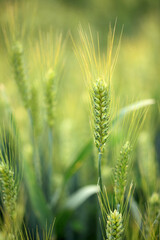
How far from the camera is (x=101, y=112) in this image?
13.7 inches

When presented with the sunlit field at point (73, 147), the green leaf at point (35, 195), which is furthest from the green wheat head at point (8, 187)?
the green leaf at point (35, 195)

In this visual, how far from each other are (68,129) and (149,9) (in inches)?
105

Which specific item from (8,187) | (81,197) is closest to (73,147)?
(81,197)

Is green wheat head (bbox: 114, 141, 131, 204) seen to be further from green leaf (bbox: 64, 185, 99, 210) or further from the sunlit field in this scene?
green leaf (bbox: 64, 185, 99, 210)

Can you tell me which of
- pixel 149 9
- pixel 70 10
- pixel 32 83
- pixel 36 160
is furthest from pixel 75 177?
pixel 149 9

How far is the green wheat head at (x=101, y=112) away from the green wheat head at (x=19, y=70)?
0.72 ft

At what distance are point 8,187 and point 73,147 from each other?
0.31m

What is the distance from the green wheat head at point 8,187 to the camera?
0.36m

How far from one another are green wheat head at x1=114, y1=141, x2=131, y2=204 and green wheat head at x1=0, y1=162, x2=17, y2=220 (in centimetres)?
16

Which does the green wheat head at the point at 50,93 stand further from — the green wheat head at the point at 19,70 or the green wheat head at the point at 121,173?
the green wheat head at the point at 121,173

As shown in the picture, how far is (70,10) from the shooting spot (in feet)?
8.70

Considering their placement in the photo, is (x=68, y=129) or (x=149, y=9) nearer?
(x=68, y=129)

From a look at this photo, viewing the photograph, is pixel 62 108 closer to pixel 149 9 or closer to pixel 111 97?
pixel 111 97

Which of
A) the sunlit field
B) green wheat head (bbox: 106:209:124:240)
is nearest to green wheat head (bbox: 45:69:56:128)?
the sunlit field
